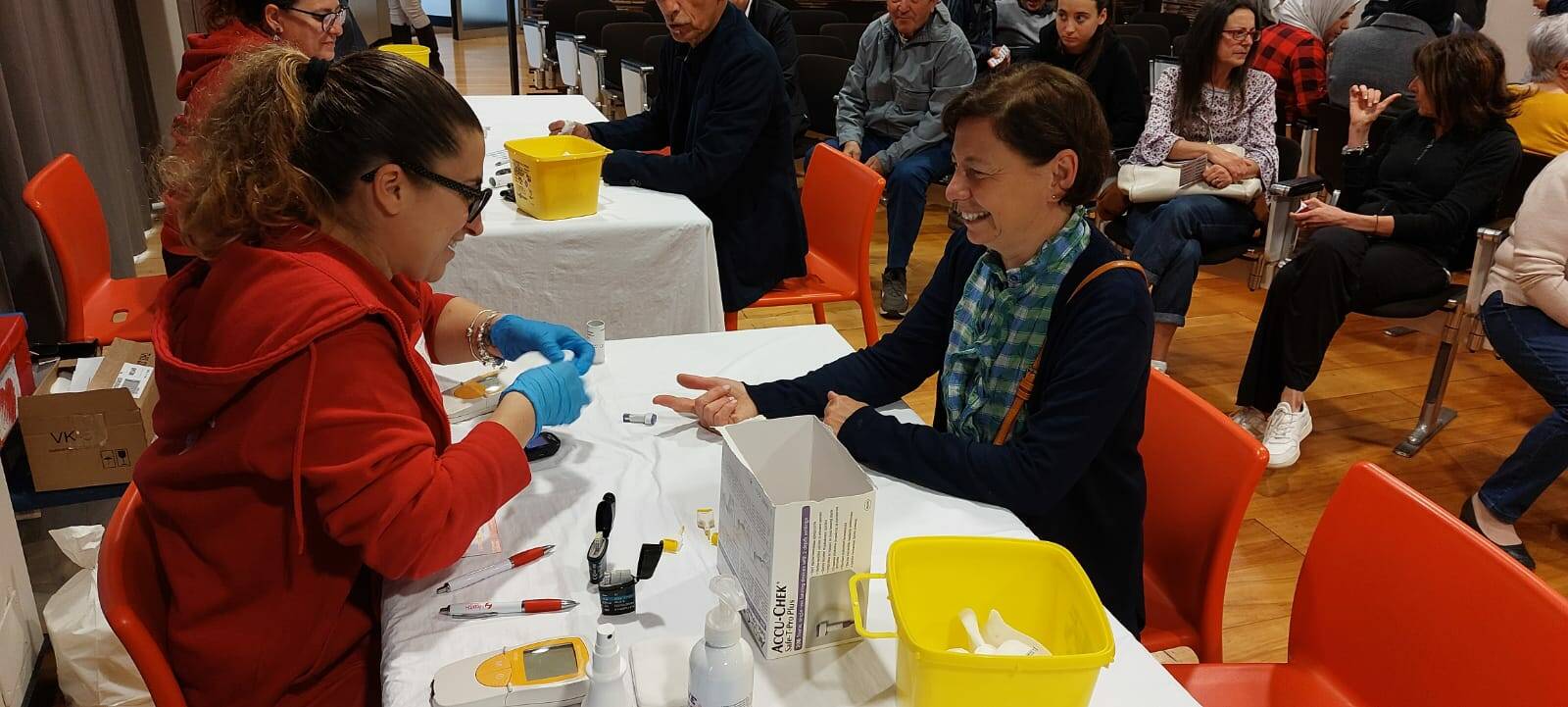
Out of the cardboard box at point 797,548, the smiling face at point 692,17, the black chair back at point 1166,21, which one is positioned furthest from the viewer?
the black chair back at point 1166,21

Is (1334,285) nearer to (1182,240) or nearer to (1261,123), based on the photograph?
(1182,240)

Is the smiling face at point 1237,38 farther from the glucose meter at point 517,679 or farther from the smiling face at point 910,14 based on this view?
the glucose meter at point 517,679

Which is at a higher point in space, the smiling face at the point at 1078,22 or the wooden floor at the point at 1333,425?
the smiling face at the point at 1078,22

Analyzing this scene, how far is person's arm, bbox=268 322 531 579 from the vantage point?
107 cm

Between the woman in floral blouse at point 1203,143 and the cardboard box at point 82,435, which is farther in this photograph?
the woman in floral blouse at point 1203,143

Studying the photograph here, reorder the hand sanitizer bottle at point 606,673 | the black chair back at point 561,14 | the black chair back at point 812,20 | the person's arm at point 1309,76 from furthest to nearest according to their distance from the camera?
the black chair back at point 561,14 < the black chair back at point 812,20 < the person's arm at point 1309,76 < the hand sanitizer bottle at point 606,673

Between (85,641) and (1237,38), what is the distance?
360cm

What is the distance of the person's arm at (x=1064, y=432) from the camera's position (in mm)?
1438

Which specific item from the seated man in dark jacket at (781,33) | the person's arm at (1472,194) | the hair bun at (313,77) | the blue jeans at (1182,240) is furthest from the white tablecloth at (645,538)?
the seated man in dark jacket at (781,33)

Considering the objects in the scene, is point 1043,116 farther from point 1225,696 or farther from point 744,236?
point 744,236

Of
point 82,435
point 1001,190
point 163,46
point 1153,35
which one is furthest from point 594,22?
point 1001,190

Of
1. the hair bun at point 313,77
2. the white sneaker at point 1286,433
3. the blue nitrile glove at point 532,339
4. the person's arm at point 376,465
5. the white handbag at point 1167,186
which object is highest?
the hair bun at point 313,77

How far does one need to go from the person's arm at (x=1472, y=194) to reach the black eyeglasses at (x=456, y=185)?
296 cm

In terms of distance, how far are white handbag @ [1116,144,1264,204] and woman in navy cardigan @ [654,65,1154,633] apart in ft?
7.21
